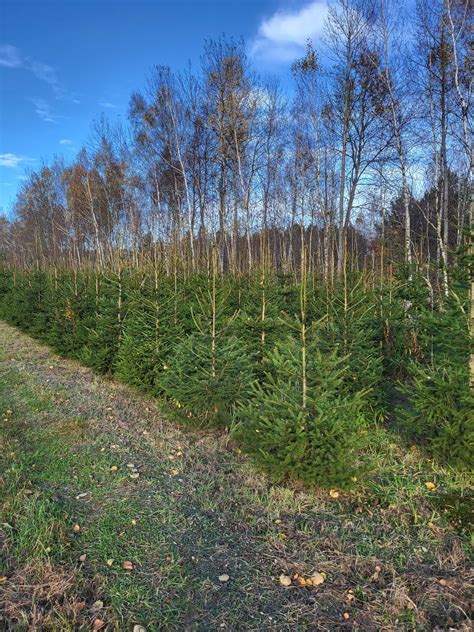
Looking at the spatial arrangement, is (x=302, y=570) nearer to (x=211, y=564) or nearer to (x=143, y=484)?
(x=211, y=564)

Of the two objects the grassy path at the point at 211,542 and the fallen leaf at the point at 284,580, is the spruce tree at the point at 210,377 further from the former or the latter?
the fallen leaf at the point at 284,580

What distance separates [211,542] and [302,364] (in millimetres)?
1586

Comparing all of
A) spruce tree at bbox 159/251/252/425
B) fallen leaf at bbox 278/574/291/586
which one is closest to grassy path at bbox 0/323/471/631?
fallen leaf at bbox 278/574/291/586

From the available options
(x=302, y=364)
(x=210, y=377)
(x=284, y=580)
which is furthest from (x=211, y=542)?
(x=210, y=377)

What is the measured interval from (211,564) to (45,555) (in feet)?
3.65

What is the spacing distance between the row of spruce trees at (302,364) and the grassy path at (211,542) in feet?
1.12

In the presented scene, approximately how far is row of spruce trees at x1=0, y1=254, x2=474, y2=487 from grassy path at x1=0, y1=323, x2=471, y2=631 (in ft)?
1.12

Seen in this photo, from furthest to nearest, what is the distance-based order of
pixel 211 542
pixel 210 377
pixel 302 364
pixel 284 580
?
pixel 210 377 → pixel 302 364 → pixel 211 542 → pixel 284 580

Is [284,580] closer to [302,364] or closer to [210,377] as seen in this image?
[302,364]

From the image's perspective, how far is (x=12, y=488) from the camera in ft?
11.3

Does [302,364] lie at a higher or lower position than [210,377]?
higher

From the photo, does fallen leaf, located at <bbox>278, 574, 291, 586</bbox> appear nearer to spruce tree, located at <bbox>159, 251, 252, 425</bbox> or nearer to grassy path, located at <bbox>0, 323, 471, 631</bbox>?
grassy path, located at <bbox>0, 323, 471, 631</bbox>

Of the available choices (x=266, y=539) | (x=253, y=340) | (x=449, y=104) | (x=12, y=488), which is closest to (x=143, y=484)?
(x=12, y=488)

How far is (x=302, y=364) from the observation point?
350 centimetres
